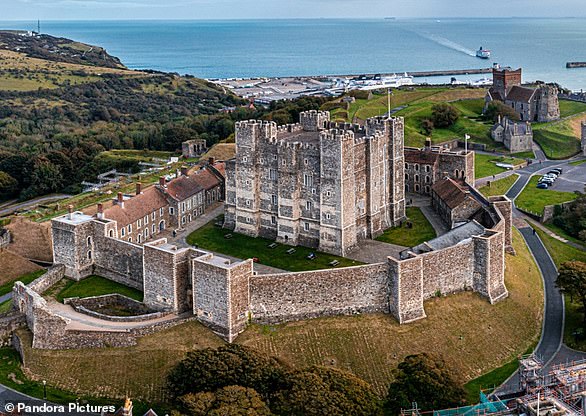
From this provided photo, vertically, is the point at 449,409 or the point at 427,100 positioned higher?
the point at 427,100

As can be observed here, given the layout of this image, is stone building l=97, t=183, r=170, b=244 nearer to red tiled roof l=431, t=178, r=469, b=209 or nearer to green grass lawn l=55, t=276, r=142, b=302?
green grass lawn l=55, t=276, r=142, b=302

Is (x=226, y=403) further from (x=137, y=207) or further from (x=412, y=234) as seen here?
(x=137, y=207)

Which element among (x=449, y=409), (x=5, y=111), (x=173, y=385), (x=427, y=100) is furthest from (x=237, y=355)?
(x=5, y=111)

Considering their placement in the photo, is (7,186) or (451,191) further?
(7,186)

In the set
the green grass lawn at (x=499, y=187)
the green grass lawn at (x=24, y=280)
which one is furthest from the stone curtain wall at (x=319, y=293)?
the green grass lawn at (x=499, y=187)

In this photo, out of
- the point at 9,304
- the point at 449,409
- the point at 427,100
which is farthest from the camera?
the point at 427,100

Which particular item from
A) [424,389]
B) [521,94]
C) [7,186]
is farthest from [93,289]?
[521,94]

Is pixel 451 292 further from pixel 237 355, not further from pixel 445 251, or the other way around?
pixel 237 355
